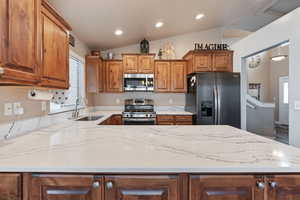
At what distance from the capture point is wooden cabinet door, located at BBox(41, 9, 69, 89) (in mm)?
1721

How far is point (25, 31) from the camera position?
1.39m

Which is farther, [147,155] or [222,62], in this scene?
[222,62]

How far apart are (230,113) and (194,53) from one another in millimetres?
1489

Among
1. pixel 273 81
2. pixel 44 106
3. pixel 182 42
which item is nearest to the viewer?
pixel 44 106

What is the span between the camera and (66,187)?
106 centimetres

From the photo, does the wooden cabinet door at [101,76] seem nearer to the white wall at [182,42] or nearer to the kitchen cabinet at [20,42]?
the white wall at [182,42]

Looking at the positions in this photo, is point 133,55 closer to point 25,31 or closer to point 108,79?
point 108,79

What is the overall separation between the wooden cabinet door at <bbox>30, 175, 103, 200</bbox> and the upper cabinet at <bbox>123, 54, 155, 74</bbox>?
12.4 ft

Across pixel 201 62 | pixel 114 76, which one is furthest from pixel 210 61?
pixel 114 76

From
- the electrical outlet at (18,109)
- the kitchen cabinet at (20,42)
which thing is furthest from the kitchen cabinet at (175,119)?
the kitchen cabinet at (20,42)

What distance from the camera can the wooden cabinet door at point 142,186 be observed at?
41.6 inches

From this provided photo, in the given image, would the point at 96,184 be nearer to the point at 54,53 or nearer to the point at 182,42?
the point at 54,53

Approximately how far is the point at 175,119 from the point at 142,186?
3.36 m

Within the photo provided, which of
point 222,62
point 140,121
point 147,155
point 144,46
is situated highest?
point 144,46
